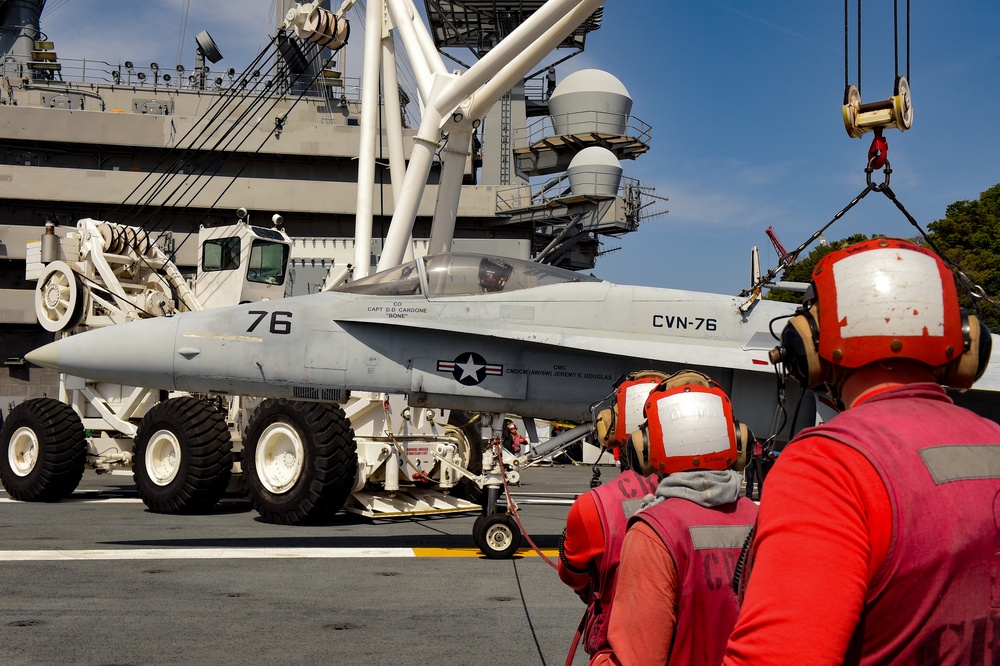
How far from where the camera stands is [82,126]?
38.6 m

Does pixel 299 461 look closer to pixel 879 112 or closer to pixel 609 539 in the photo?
pixel 879 112

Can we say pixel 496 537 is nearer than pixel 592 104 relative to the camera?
Yes

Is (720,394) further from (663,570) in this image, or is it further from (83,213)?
(83,213)

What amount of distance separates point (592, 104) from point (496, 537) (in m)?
31.3

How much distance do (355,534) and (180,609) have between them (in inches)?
151

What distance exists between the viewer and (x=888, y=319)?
57.4 inches

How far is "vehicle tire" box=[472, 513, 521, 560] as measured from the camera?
819cm

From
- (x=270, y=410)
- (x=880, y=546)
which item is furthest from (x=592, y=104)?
(x=880, y=546)

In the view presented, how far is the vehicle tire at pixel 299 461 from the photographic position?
10.0m

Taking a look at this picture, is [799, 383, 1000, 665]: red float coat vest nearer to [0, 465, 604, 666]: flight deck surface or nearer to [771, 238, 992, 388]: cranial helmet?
[771, 238, 992, 388]: cranial helmet

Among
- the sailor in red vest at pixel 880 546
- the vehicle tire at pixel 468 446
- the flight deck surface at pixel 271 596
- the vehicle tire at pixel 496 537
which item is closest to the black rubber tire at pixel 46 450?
the flight deck surface at pixel 271 596

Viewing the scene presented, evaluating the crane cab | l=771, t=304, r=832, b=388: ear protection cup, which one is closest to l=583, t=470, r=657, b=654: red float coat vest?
l=771, t=304, r=832, b=388: ear protection cup

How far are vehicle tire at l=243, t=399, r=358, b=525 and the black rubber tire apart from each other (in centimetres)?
389

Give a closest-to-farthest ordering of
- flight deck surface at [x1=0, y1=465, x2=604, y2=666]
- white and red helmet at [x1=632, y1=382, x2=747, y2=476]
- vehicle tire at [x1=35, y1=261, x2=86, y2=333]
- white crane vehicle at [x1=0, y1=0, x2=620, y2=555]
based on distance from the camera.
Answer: white and red helmet at [x1=632, y1=382, x2=747, y2=476]
flight deck surface at [x1=0, y1=465, x2=604, y2=666]
white crane vehicle at [x1=0, y1=0, x2=620, y2=555]
vehicle tire at [x1=35, y1=261, x2=86, y2=333]
